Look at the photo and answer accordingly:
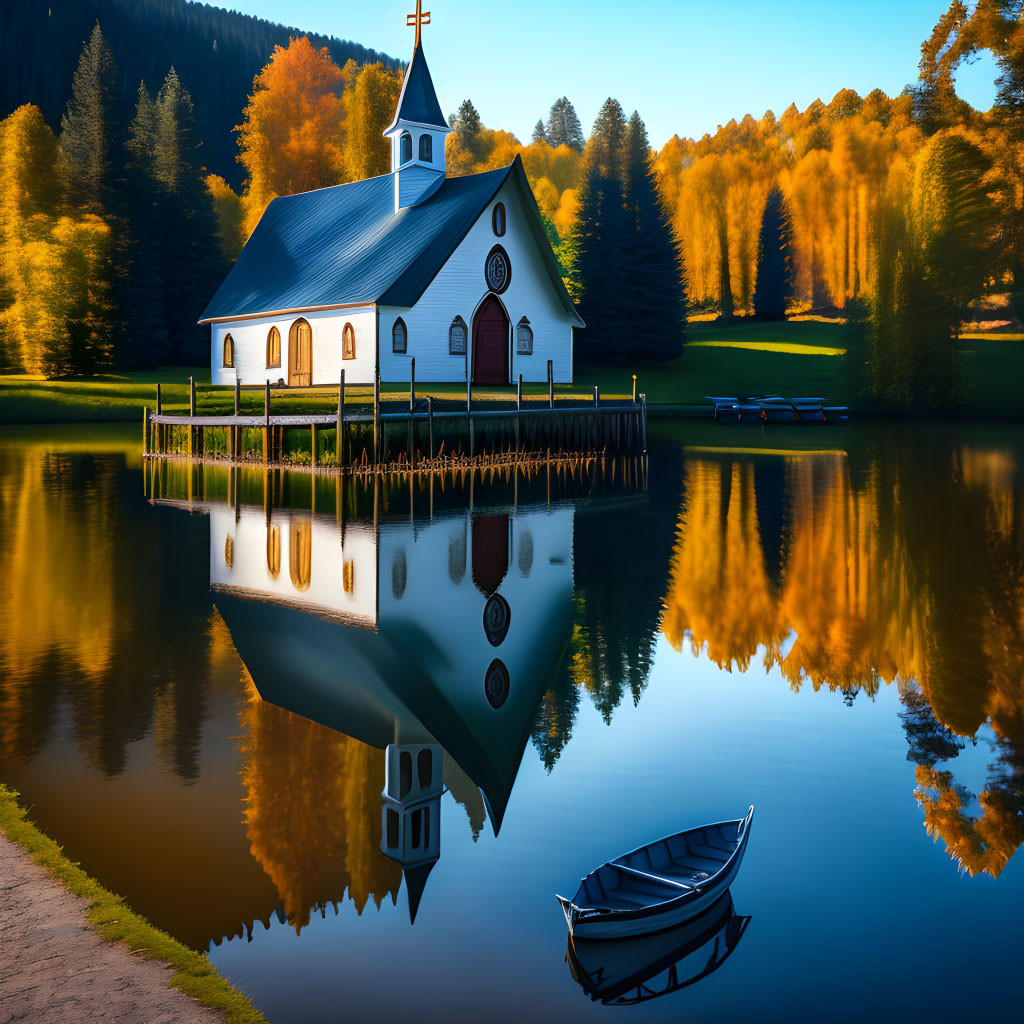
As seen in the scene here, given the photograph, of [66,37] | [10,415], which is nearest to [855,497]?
[10,415]

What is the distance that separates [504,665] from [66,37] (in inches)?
7011

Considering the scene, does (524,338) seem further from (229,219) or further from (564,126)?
(564,126)

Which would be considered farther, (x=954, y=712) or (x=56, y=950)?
(x=954, y=712)

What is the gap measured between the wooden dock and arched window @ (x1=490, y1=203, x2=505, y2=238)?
24.9 ft

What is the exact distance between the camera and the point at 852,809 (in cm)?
779

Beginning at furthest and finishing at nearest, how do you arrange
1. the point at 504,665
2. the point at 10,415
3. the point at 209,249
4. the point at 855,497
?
the point at 209,249
the point at 10,415
the point at 855,497
the point at 504,665

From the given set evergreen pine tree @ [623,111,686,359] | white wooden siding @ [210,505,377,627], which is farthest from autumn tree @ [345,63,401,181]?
white wooden siding @ [210,505,377,627]

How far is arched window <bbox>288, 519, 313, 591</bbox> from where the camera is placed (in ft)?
50.1

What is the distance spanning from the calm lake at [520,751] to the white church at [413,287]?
19925mm

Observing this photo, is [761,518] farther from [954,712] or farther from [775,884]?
[775,884]

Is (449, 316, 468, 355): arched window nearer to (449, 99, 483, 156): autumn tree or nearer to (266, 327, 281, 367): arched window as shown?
(266, 327, 281, 367): arched window

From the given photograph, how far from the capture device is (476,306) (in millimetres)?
39969

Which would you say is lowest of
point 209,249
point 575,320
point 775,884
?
point 775,884

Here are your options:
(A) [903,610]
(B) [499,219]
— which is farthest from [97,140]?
(A) [903,610]
